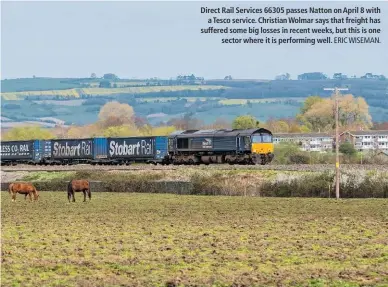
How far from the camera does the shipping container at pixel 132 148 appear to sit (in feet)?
269

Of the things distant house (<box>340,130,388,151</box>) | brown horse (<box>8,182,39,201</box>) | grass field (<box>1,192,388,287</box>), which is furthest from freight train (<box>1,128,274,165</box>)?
distant house (<box>340,130,388,151</box>)

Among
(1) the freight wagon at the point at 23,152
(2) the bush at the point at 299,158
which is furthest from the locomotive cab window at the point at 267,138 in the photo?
(1) the freight wagon at the point at 23,152

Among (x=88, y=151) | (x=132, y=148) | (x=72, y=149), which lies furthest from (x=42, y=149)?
(x=132, y=148)

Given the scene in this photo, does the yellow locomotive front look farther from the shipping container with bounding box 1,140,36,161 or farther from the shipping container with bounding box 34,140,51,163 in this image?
the shipping container with bounding box 1,140,36,161

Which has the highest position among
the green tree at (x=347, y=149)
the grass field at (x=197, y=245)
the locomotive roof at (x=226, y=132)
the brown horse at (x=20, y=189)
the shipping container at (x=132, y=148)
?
the locomotive roof at (x=226, y=132)

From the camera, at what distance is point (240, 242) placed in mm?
27547

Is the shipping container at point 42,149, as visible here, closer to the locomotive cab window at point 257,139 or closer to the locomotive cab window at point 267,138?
the locomotive cab window at point 267,138

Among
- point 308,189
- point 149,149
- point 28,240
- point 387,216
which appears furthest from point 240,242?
point 149,149

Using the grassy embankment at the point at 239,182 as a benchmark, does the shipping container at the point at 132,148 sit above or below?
above

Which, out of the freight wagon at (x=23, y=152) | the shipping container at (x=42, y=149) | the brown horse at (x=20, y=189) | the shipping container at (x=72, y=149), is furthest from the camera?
the freight wagon at (x=23, y=152)

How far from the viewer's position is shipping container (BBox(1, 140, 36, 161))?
9400 centimetres

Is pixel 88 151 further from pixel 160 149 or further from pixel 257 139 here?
pixel 257 139

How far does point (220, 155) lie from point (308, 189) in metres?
22.4

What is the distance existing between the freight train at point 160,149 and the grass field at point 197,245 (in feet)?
99.5
